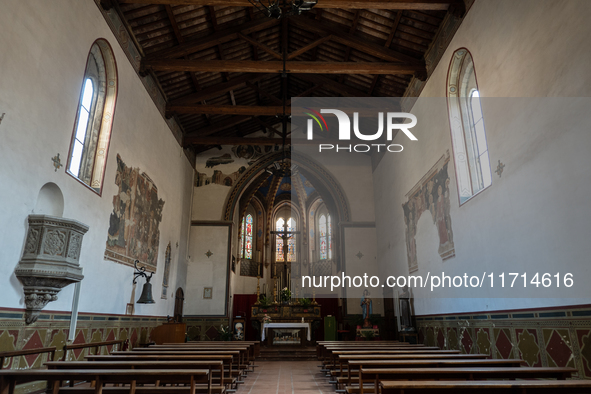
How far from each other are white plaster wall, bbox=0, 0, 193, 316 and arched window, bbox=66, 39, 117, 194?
0.19 meters

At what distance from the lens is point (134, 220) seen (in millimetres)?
9352

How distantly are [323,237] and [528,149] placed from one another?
15519 mm

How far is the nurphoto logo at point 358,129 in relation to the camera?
446 inches

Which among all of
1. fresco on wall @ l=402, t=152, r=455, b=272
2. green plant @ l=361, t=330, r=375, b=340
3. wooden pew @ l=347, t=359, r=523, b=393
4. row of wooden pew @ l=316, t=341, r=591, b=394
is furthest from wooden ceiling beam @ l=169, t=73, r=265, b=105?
wooden pew @ l=347, t=359, r=523, b=393

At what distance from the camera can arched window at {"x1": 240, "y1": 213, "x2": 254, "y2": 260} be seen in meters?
20.0

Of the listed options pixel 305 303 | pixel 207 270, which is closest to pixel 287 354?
pixel 305 303

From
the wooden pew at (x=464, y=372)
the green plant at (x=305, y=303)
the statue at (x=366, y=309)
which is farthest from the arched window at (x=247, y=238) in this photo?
→ the wooden pew at (x=464, y=372)

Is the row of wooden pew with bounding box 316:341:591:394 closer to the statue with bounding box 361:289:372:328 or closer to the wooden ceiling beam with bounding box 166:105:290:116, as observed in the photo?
the statue with bounding box 361:289:372:328

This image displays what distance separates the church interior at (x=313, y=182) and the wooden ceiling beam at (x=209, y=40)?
93 mm

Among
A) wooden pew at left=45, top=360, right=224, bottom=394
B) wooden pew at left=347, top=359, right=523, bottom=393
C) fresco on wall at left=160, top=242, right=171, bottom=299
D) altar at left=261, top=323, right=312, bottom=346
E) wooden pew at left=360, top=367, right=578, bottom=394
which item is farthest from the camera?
altar at left=261, top=323, right=312, bottom=346

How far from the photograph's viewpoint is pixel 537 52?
548cm

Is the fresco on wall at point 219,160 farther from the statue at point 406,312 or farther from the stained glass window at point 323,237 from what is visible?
the statue at point 406,312

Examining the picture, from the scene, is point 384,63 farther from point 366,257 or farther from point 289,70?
point 366,257

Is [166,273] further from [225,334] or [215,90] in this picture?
[215,90]
